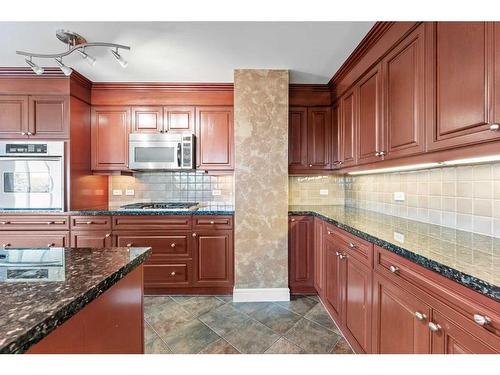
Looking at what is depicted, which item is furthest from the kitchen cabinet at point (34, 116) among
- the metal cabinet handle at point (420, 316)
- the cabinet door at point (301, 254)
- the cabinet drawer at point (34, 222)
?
the metal cabinet handle at point (420, 316)

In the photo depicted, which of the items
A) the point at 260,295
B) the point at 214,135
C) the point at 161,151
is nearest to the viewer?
the point at 260,295

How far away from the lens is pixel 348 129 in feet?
7.74

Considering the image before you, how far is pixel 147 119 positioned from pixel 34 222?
1.59 meters

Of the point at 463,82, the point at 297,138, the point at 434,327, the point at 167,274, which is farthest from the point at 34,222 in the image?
the point at 463,82

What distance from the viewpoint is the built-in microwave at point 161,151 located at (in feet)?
8.89

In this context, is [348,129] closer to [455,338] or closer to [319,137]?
[319,137]

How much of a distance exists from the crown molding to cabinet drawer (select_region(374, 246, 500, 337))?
1550mm

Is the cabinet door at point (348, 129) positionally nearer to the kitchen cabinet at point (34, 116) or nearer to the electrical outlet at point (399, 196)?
the electrical outlet at point (399, 196)

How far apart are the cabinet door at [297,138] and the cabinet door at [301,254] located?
0.68 metres

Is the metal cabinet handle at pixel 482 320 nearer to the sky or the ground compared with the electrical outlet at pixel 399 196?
nearer to the ground

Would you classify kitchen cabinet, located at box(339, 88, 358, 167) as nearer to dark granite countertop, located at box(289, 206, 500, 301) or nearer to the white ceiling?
the white ceiling

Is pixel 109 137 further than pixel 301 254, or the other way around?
pixel 109 137

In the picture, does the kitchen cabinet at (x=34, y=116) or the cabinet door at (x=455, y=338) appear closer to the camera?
the cabinet door at (x=455, y=338)
